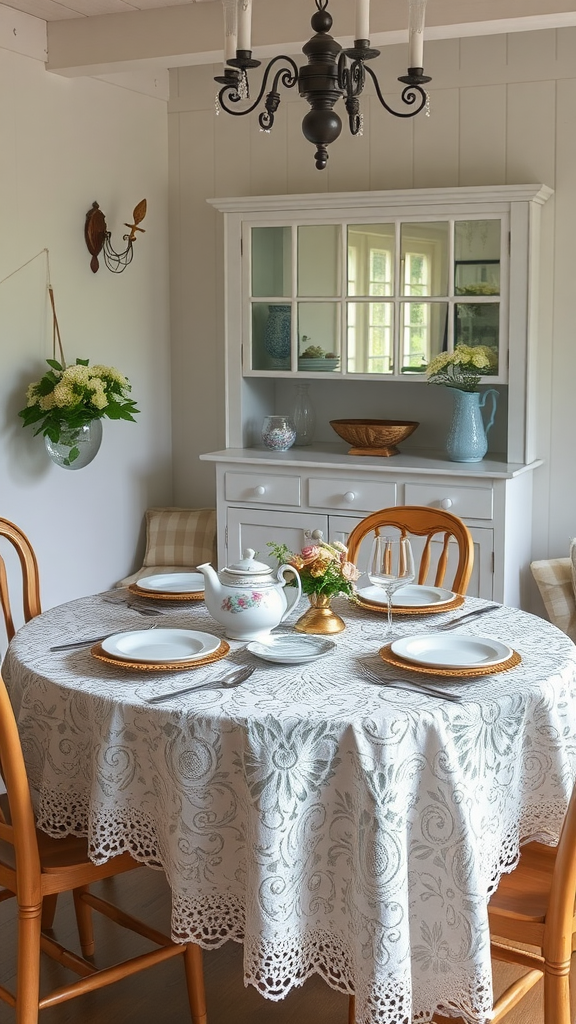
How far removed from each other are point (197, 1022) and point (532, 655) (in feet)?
3.32

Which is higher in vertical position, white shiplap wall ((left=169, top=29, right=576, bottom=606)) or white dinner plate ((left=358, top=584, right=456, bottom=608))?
white shiplap wall ((left=169, top=29, right=576, bottom=606))

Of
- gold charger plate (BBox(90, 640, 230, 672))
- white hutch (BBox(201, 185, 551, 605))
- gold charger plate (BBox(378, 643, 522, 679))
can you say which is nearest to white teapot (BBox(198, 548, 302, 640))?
gold charger plate (BBox(90, 640, 230, 672))

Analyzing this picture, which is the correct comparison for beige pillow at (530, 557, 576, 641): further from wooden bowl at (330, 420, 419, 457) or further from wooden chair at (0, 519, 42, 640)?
wooden chair at (0, 519, 42, 640)

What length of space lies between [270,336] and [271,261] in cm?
30

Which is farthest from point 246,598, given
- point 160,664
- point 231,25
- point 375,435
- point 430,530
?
point 375,435

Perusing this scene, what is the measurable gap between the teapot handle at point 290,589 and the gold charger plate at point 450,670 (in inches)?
10.0

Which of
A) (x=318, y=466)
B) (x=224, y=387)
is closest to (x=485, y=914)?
(x=318, y=466)

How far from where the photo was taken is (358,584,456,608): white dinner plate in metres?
2.46

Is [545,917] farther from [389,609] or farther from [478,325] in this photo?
[478,325]

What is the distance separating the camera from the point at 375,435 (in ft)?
13.8

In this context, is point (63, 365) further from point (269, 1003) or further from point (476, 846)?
point (476, 846)

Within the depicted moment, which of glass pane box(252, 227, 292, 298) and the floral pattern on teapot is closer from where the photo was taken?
A: the floral pattern on teapot

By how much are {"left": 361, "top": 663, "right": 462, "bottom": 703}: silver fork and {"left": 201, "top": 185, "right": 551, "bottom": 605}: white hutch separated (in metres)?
1.95

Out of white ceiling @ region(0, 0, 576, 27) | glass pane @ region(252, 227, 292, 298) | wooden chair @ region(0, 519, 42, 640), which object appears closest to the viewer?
wooden chair @ region(0, 519, 42, 640)
